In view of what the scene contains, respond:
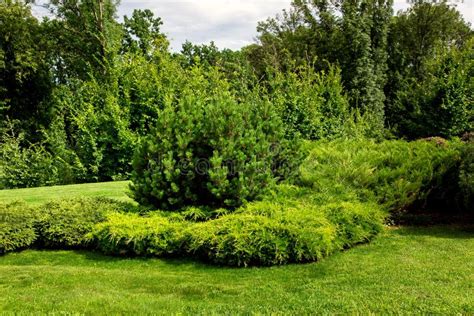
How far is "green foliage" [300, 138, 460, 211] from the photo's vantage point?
21.8ft

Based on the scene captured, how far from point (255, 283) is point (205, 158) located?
7.65 feet

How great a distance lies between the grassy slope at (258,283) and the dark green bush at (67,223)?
0.65ft

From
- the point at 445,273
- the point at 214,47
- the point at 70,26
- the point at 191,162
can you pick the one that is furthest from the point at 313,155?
the point at 214,47

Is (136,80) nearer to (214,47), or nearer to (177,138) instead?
(177,138)

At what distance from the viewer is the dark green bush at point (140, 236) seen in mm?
5453

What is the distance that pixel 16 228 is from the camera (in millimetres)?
5848

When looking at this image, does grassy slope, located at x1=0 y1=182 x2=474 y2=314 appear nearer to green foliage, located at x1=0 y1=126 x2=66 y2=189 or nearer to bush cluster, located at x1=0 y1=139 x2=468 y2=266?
bush cluster, located at x1=0 y1=139 x2=468 y2=266

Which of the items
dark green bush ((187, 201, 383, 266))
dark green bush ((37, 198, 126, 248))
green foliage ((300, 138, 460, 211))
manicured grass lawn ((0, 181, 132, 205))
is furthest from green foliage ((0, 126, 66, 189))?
dark green bush ((187, 201, 383, 266))

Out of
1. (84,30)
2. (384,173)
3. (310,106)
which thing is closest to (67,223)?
(384,173)

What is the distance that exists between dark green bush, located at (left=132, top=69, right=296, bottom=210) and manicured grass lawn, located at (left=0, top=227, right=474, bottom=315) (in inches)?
45.9

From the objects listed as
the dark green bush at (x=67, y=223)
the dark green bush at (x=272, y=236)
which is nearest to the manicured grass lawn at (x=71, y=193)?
the dark green bush at (x=67, y=223)

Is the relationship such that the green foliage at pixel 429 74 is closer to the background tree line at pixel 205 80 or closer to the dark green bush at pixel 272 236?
the background tree line at pixel 205 80

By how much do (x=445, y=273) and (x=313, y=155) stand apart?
12.0 feet

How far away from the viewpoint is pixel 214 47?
4334cm
